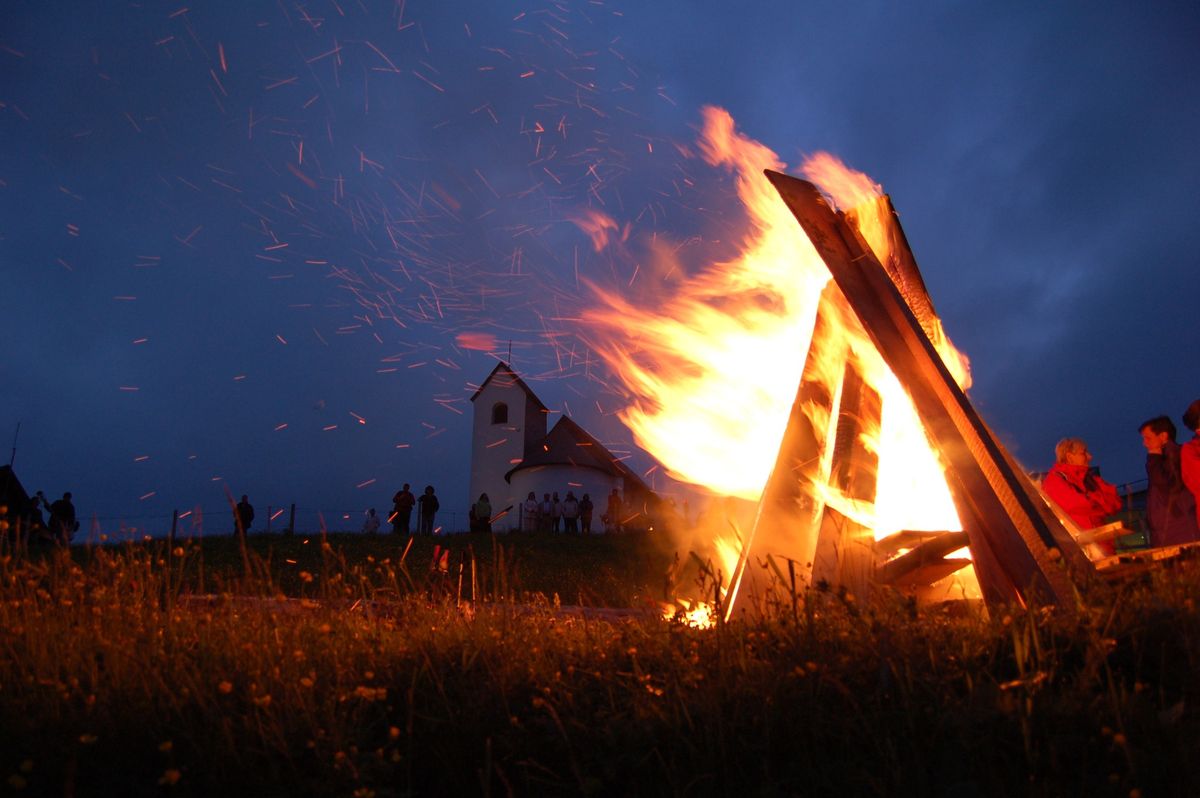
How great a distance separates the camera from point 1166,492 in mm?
6996

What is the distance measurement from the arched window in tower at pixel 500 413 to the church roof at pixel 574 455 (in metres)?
2.48

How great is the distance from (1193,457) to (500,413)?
3730 centimetres

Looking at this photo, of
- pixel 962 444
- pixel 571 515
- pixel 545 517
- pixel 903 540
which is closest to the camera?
pixel 962 444

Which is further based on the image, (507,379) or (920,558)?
(507,379)

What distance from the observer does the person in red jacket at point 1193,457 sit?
6.47m

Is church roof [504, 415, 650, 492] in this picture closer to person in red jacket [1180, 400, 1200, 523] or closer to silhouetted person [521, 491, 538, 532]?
silhouetted person [521, 491, 538, 532]

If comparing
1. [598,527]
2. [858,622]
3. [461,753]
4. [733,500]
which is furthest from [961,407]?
[598,527]

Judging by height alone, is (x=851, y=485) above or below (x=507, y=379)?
below

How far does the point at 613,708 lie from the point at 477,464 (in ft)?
130

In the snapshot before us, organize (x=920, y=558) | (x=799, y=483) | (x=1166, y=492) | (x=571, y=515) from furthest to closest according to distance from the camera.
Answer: (x=571, y=515) → (x=1166, y=492) → (x=799, y=483) → (x=920, y=558)

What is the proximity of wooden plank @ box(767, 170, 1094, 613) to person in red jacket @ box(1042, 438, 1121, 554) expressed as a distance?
1.59m

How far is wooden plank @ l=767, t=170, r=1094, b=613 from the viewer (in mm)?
4438

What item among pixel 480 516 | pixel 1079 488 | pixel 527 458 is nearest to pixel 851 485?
pixel 1079 488

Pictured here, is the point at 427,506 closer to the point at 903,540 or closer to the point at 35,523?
the point at 35,523
